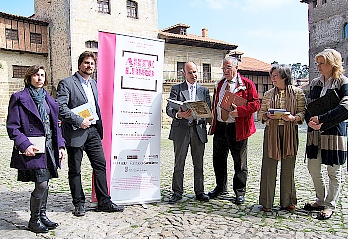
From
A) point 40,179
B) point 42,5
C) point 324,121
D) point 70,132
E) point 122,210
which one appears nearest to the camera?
point 40,179

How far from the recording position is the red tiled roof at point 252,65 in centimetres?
3372

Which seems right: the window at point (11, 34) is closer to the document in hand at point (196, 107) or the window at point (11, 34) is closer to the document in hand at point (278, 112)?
the document in hand at point (196, 107)

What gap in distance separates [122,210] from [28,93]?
191 centimetres

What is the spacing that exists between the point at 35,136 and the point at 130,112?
143 cm

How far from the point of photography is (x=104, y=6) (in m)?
24.7

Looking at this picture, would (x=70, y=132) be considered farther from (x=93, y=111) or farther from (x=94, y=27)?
(x=94, y=27)

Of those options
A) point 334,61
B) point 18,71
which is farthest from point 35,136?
point 18,71

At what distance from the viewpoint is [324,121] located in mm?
3879

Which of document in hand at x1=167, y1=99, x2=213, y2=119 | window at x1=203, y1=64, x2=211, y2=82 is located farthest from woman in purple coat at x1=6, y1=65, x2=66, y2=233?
window at x1=203, y1=64, x2=211, y2=82

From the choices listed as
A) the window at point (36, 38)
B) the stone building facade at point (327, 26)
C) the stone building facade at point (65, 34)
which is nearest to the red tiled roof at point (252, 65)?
the stone building facade at point (327, 26)

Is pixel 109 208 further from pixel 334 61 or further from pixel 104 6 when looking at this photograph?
pixel 104 6

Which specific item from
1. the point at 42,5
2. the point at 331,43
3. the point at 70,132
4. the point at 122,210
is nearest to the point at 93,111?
the point at 70,132

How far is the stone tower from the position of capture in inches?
917

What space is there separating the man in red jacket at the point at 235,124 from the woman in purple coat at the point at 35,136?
2.23m
